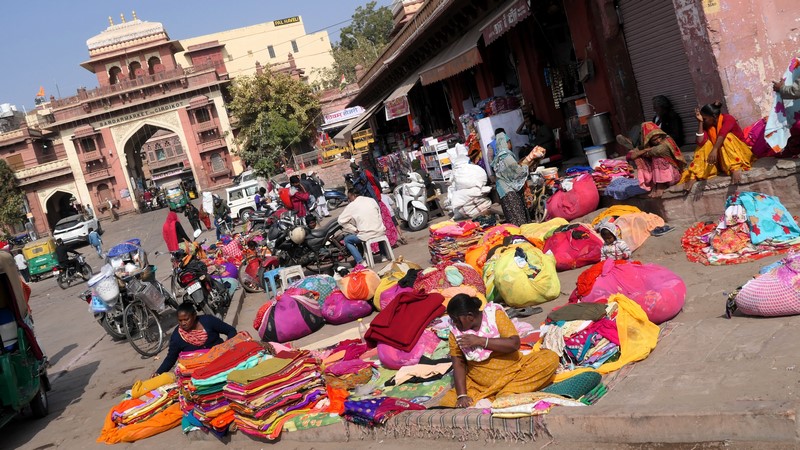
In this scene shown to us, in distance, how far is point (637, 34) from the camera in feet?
32.9

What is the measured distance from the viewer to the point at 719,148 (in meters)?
7.47

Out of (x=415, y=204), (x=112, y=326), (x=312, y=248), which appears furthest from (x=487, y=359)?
(x=415, y=204)

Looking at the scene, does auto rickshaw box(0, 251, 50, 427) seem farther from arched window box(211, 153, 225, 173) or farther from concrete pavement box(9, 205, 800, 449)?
arched window box(211, 153, 225, 173)

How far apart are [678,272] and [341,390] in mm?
3238

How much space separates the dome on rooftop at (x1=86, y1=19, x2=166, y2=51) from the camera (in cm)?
6047

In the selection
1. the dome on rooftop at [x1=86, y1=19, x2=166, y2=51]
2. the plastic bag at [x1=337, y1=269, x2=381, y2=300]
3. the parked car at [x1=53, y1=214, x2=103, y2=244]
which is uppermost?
the dome on rooftop at [x1=86, y1=19, x2=166, y2=51]

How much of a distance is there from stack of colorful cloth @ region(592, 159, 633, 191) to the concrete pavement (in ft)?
6.42

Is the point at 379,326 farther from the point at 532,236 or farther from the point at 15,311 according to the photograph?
the point at 15,311

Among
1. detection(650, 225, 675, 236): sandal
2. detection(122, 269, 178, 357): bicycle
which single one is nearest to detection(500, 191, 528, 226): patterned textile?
detection(650, 225, 675, 236): sandal

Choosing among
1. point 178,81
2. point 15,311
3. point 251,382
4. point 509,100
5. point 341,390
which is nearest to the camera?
point 251,382

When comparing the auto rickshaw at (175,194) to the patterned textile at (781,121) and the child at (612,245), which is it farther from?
the patterned textile at (781,121)

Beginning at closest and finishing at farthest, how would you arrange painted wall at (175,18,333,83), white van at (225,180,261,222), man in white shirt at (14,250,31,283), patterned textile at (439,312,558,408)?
patterned textile at (439,312,558,408) → man in white shirt at (14,250,31,283) → white van at (225,180,261,222) → painted wall at (175,18,333,83)

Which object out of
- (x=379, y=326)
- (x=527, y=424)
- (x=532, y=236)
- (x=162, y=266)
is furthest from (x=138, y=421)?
(x=162, y=266)

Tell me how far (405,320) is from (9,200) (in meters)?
52.4
